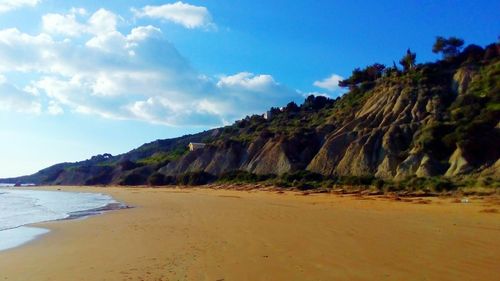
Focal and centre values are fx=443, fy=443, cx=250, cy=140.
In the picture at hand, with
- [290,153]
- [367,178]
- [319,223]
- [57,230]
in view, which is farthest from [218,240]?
[290,153]

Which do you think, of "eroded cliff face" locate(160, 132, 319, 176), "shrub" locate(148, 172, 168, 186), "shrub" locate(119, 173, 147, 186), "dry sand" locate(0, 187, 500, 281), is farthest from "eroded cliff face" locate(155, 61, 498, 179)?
"shrub" locate(119, 173, 147, 186)

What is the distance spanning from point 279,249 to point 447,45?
62.5m

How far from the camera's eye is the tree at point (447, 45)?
63.0 metres

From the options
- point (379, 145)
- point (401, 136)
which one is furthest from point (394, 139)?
point (379, 145)

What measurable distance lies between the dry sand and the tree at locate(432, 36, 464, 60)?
5095cm

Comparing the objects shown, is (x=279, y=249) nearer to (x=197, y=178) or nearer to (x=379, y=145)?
(x=379, y=145)

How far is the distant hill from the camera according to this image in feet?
113

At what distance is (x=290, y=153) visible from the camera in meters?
54.3

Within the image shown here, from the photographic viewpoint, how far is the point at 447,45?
64.2 meters

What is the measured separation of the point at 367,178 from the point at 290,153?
1936cm

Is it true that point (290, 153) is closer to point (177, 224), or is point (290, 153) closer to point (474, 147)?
point (474, 147)

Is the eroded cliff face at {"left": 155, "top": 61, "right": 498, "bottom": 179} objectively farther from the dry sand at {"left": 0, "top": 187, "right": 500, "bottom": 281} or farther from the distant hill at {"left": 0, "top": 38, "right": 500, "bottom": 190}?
the dry sand at {"left": 0, "top": 187, "right": 500, "bottom": 281}

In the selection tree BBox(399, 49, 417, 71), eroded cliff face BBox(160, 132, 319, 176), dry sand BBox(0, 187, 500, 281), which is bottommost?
dry sand BBox(0, 187, 500, 281)

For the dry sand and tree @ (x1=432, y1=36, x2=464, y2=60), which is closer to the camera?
the dry sand
